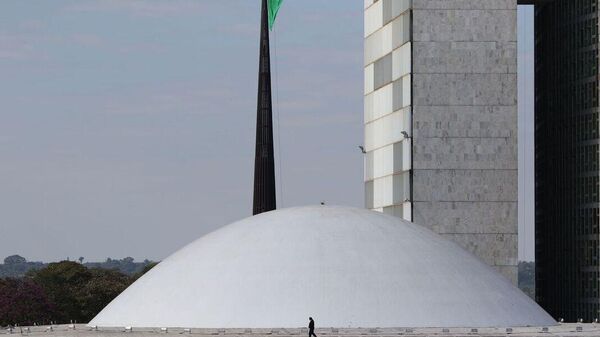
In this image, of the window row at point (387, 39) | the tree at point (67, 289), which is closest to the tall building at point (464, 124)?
the window row at point (387, 39)

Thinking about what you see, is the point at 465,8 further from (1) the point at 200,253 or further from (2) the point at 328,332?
(2) the point at 328,332

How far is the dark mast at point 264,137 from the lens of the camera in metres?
148

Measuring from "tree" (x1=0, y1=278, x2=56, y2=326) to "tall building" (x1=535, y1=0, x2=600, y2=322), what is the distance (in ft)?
190

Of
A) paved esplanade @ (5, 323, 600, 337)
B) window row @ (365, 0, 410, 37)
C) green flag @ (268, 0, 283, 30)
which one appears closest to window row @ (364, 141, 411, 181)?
window row @ (365, 0, 410, 37)

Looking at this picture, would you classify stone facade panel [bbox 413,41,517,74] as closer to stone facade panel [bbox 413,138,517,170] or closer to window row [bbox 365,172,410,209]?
stone facade panel [bbox 413,138,517,170]

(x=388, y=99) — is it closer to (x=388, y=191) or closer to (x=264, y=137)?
(x=388, y=191)

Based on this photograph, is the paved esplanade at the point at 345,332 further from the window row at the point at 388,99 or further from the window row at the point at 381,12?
the window row at the point at 381,12

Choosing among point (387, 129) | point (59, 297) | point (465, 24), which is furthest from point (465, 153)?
point (59, 297)

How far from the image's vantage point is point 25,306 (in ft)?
538

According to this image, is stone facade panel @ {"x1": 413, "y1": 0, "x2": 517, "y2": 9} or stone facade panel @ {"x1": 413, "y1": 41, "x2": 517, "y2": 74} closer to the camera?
stone facade panel @ {"x1": 413, "y1": 0, "x2": 517, "y2": 9}

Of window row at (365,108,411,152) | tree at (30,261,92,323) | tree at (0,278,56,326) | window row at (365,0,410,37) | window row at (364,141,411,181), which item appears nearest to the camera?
window row at (364,141,411,181)

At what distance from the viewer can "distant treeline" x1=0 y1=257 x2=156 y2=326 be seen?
16375cm

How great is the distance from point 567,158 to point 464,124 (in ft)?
58.8

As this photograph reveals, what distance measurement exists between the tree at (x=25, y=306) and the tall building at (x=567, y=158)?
2279 inches
